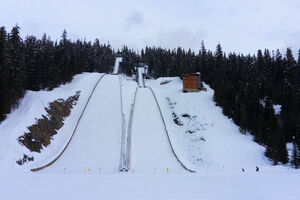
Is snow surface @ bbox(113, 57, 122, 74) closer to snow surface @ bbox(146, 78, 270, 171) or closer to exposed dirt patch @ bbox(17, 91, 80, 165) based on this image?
snow surface @ bbox(146, 78, 270, 171)

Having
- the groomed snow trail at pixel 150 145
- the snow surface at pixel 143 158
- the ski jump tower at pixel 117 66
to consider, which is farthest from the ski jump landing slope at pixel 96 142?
the ski jump tower at pixel 117 66

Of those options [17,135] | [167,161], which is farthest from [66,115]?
[167,161]

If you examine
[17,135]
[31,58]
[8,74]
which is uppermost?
[31,58]

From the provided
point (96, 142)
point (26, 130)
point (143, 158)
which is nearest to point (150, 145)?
point (143, 158)

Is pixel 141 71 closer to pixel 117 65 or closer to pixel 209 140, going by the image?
pixel 117 65

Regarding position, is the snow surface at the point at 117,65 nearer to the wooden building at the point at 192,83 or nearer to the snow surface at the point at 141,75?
the snow surface at the point at 141,75

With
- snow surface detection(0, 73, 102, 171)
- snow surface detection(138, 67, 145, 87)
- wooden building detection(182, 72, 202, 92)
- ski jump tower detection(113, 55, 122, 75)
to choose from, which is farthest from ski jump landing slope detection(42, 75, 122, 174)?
ski jump tower detection(113, 55, 122, 75)

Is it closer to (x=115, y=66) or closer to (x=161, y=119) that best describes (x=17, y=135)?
(x=161, y=119)
